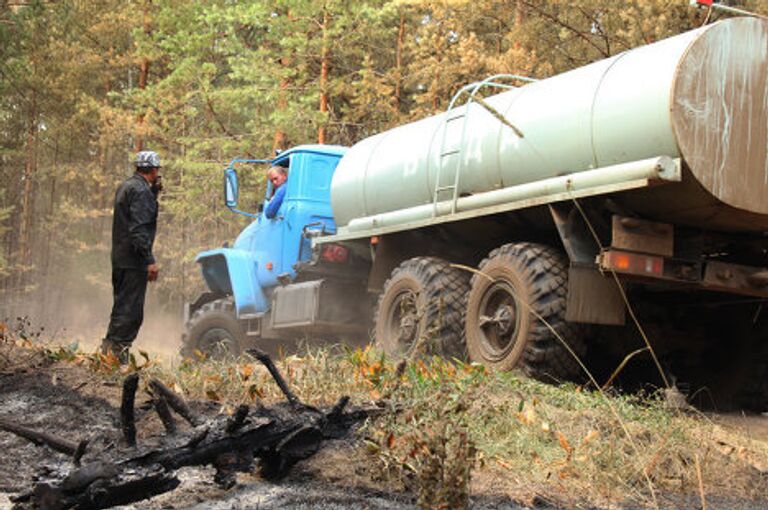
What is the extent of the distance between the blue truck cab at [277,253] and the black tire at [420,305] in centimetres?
207

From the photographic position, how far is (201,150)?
75.8 ft

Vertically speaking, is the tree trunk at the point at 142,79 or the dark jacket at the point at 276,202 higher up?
the tree trunk at the point at 142,79

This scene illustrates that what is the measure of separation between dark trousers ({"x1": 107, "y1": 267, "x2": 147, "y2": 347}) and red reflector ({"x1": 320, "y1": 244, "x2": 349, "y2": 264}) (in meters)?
3.02

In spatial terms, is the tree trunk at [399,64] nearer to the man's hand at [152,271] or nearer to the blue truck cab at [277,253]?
the blue truck cab at [277,253]

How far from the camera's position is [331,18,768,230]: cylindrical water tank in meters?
6.83

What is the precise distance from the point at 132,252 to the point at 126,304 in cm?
49

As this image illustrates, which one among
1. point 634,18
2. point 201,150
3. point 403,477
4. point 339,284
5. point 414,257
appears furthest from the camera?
point 201,150

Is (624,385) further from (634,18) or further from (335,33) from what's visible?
(335,33)

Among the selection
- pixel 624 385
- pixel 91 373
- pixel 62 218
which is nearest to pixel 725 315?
pixel 624 385

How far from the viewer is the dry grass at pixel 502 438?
3674 millimetres

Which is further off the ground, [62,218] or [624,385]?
[62,218]

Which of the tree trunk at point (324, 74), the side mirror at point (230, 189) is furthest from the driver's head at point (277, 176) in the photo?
the tree trunk at point (324, 74)

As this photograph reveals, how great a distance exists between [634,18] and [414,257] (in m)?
7.06

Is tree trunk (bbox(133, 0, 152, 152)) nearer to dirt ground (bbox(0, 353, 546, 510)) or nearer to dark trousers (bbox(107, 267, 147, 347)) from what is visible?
dark trousers (bbox(107, 267, 147, 347))
